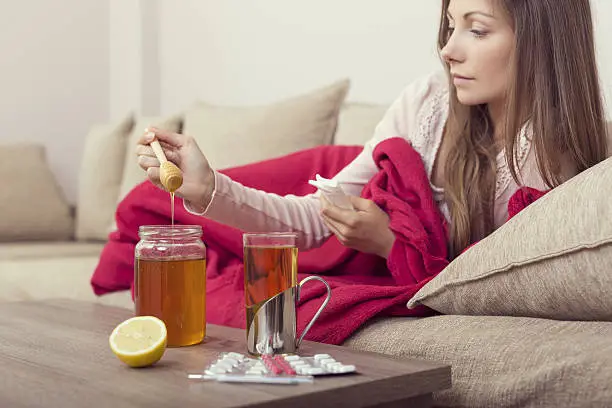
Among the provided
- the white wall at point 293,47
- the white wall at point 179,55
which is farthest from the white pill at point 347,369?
the white wall at point 179,55

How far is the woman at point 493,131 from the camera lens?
1506mm

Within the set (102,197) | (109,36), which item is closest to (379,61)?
(102,197)

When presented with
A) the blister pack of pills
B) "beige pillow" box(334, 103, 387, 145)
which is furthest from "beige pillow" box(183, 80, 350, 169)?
the blister pack of pills

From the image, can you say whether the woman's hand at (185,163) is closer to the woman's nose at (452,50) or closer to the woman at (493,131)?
the woman at (493,131)

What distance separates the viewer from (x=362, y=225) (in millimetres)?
1549

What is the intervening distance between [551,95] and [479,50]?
0.14 metres

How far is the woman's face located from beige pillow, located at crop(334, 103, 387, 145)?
76 cm

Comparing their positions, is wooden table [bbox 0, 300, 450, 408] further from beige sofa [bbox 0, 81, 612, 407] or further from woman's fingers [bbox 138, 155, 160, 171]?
woman's fingers [bbox 138, 155, 160, 171]

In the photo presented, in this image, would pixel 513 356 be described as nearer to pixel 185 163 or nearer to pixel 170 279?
pixel 170 279

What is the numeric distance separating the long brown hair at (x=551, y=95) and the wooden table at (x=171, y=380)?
549mm

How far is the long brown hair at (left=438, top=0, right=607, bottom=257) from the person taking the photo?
1.50m

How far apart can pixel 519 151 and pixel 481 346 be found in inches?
21.3

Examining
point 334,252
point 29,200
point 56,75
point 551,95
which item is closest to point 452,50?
point 551,95

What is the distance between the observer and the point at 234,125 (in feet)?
8.88
